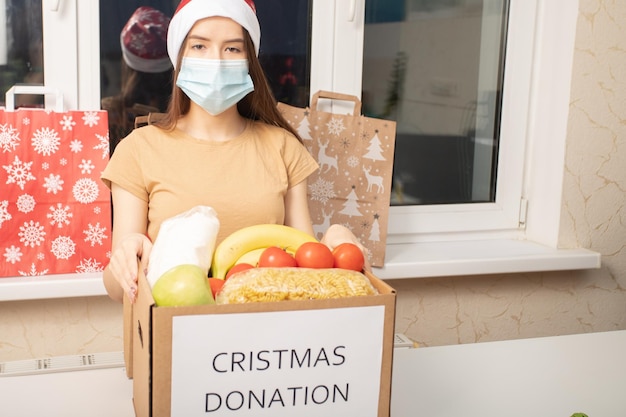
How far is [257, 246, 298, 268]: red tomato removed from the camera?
38.7 inches

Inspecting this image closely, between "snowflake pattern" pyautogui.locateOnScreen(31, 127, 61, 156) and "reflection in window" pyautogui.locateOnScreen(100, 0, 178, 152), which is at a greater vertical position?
"reflection in window" pyautogui.locateOnScreen(100, 0, 178, 152)

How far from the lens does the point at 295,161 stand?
161 cm

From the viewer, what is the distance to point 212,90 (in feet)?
4.65

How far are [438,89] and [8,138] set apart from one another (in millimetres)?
1239

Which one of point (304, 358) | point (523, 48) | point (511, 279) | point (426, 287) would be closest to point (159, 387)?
point (304, 358)

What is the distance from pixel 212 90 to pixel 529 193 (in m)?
1.34

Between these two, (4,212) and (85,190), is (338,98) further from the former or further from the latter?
(4,212)

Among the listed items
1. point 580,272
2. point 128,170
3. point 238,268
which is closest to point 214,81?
point 128,170

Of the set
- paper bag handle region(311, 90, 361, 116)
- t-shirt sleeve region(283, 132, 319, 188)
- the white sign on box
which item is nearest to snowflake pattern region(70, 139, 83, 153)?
t-shirt sleeve region(283, 132, 319, 188)

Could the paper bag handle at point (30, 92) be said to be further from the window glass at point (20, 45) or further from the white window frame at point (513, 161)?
the white window frame at point (513, 161)

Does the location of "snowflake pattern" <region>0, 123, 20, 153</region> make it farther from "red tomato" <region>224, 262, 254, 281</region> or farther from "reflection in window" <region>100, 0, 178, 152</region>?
"red tomato" <region>224, 262, 254, 281</region>

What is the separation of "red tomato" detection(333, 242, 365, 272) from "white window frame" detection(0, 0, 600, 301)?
1036mm

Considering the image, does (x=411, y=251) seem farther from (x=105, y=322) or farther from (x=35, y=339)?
(x=35, y=339)

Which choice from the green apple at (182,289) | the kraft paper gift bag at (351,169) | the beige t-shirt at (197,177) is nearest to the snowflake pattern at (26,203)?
the beige t-shirt at (197,177)
